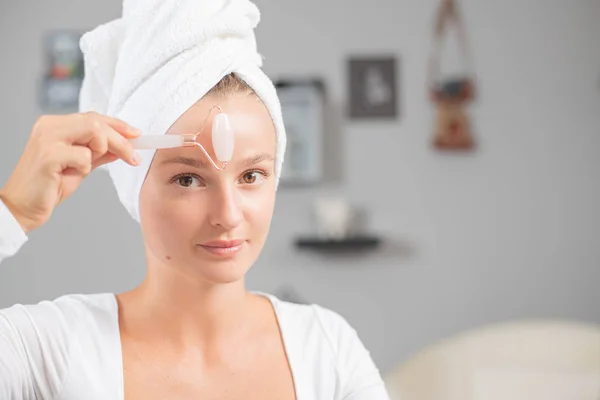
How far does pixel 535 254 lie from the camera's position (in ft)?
10.6

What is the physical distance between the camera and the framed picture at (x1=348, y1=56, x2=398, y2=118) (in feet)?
10.6

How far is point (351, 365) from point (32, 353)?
1.60ft

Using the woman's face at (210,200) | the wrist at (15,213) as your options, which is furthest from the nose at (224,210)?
the wrist at (15,213)

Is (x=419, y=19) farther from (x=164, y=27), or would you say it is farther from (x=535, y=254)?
(x=164, y=27)

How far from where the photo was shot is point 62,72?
3.27 metres

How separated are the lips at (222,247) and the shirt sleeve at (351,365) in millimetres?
291

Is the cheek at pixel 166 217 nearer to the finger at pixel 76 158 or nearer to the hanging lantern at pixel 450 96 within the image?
the finger at pixel 76 158

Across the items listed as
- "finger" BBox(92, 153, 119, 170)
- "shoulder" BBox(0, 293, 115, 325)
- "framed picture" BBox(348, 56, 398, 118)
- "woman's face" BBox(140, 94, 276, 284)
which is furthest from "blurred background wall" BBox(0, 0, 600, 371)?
"finger" BBox(92, 153, 119, 170)

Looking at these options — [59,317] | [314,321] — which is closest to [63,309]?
[59,317]

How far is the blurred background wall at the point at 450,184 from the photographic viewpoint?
323 cm

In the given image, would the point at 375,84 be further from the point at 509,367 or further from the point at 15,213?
the point at 15,213

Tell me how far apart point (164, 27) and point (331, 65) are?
7.22ft

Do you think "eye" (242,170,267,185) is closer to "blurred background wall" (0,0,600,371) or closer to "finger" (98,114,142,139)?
"finger" (98,114,142,139)

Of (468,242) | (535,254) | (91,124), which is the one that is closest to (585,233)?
(535,254)
